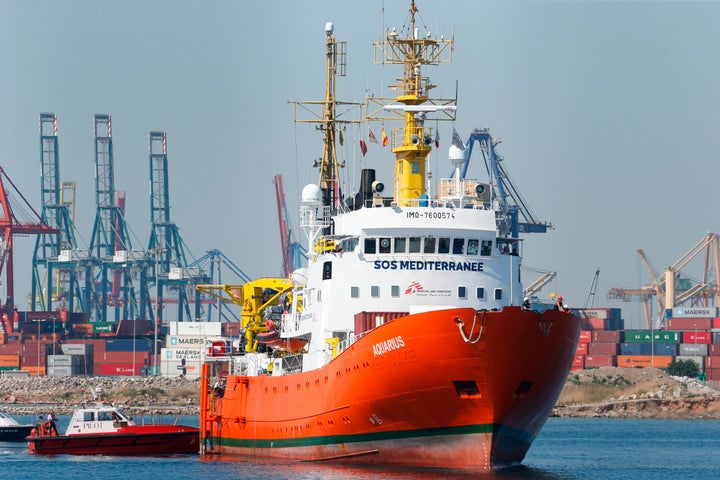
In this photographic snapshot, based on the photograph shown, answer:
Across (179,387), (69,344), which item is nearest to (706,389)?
(179,387)

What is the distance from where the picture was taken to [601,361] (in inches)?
6053

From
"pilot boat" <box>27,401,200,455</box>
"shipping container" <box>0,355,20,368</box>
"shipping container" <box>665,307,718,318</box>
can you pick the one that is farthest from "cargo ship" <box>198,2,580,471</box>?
"shipping container" <box>665,307,718,318</box>

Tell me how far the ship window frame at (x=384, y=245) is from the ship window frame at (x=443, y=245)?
1641 mm

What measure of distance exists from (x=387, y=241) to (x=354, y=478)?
853 cm

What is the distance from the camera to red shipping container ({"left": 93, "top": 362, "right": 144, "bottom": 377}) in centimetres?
16862

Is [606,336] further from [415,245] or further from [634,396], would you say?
[415,245]

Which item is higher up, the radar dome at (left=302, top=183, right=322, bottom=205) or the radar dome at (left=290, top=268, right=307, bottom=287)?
the radar dome at (left=302, top=183, right=322, bottom=205)

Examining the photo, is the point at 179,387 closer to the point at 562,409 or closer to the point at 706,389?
the point at 562,409

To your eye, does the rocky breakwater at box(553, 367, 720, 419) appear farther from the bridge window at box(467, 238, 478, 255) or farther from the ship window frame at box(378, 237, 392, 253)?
→ the ship window frame at box(378, 237, 392, 253)

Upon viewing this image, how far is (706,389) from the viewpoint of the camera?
12756 cm

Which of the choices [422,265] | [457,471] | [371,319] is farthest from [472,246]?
[457,471]

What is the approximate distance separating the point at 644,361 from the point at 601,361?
4.77 meters

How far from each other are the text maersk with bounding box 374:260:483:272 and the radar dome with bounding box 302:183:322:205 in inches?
371

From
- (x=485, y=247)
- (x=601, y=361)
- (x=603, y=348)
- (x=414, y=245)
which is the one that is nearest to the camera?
(x=414, y=245)
